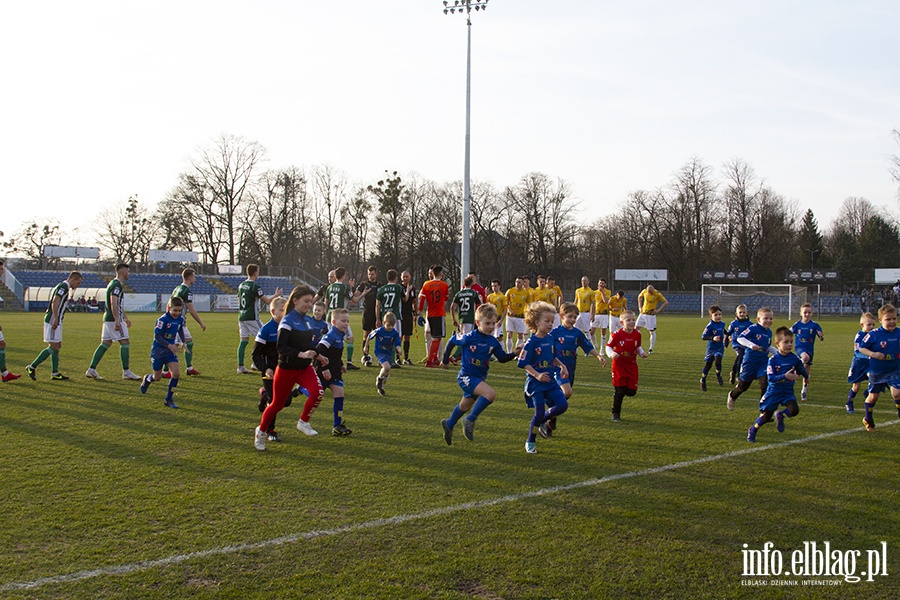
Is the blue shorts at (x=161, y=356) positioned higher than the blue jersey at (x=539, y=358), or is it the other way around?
the blue jersey at (x=539, y=358)

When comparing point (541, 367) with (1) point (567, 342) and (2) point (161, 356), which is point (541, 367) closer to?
(1) point (567, 342)

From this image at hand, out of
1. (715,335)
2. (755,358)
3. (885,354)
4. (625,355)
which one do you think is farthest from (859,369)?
(625,355)

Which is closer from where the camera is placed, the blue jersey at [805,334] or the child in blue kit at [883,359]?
the child in blue kit at [883,359]

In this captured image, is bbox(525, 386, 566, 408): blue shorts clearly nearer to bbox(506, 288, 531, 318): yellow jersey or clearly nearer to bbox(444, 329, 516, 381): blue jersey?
bbox(444, 329, 516, 381): blue jersey

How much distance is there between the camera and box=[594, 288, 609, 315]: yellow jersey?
18.6m

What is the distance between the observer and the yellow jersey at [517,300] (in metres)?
17.2

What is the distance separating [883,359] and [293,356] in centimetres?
693

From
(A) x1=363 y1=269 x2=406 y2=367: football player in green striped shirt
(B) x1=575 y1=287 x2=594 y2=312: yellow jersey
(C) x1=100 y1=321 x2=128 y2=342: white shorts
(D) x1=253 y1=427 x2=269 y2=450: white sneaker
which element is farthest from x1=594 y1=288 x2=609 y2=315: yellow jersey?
(D) x1=253 y1=427 x2=269 y2=450: white sneaker

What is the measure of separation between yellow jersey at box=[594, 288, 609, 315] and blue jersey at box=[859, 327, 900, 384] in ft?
32.0

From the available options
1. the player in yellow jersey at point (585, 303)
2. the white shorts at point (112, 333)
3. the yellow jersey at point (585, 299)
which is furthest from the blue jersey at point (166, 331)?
the yellow jersey at point (585, 299)

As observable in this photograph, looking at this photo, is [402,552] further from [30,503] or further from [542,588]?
[30,503]

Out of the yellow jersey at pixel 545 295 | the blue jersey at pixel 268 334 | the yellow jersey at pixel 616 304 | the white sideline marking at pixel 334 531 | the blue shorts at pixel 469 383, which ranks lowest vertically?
the white sideline marking at pixel 334 531

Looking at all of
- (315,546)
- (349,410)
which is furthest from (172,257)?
(315,546)

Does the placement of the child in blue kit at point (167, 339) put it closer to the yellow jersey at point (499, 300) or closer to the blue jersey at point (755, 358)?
the blue jersey at point (755, 358)
